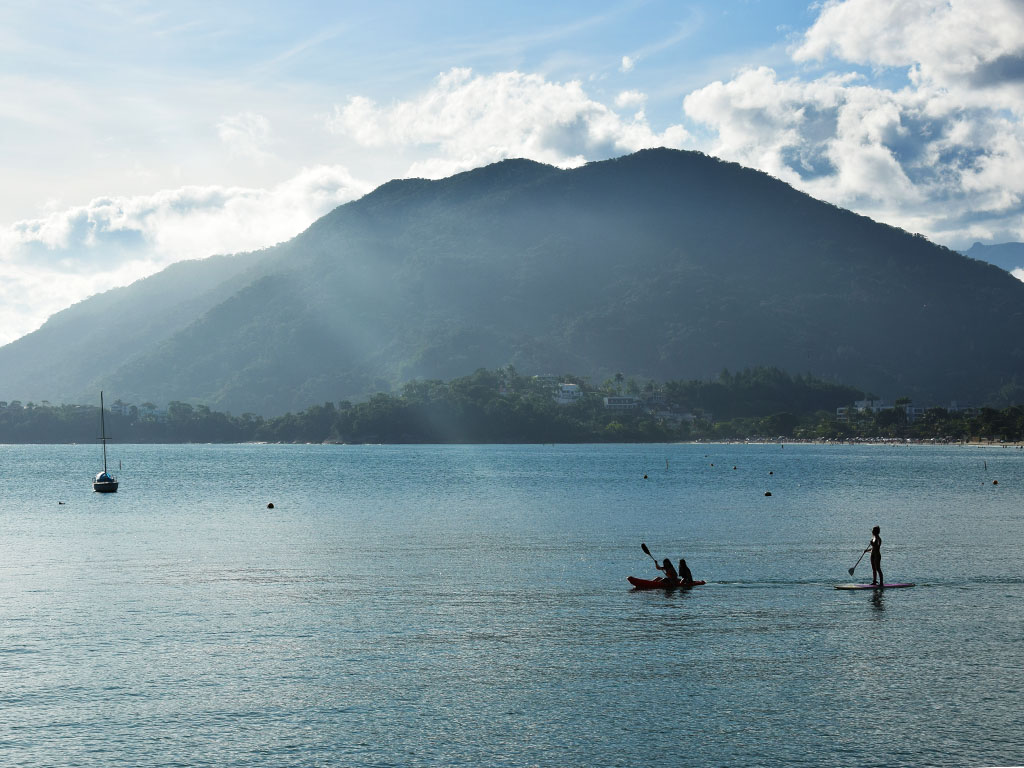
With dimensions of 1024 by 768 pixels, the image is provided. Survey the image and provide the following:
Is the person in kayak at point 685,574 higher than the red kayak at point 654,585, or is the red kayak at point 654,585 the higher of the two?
the person in kayak at point 685,574

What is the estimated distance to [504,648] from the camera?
3672 centimetres

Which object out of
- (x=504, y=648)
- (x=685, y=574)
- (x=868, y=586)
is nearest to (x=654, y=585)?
(x=685, y=574)

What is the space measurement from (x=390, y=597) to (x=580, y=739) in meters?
21.7

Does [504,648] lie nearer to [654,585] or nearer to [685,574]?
[654,585]

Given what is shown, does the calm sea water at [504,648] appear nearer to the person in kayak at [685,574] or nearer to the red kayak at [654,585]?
the red kayak at [654,585]

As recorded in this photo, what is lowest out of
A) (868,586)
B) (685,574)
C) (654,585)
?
(868,586)

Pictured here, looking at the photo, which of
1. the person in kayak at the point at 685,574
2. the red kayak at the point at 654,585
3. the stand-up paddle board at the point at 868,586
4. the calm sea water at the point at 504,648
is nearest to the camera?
the calm sea water at the point at 504,648

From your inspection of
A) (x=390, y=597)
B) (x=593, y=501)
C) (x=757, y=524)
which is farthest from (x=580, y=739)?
(x=593, y=501)

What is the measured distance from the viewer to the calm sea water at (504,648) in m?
26.8

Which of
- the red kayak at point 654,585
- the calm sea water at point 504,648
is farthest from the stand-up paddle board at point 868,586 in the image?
the red kayak at point 654,585

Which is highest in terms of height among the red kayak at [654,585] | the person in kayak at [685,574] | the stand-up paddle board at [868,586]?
the person in kayak at [685,574]

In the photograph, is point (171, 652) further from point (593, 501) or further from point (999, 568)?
point (593, 501)

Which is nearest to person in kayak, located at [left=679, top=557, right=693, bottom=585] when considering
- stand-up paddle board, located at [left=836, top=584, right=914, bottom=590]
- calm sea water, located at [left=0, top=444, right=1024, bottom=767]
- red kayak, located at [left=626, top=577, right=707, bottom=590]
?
red kayak, located at [left=626, top=577, right=707, bottom=590]

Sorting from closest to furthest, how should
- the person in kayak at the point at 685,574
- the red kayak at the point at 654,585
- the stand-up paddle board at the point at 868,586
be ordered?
the stand-up paddle board at the point at 868,586, the red kayak at the point at 654,585, the person in kayak at the point at 685,574
